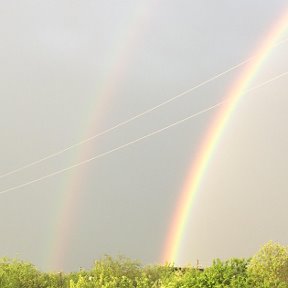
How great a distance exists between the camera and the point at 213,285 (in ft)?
68.4

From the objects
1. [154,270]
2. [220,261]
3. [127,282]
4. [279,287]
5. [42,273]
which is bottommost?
[279,287]

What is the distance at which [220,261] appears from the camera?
21844mm

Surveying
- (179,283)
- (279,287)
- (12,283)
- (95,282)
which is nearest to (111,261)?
(12,283)

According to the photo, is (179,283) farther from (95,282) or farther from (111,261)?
(111,261)

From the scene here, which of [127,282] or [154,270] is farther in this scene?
[154,270]

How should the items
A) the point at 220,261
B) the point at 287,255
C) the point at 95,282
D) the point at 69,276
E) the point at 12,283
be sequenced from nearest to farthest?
the point at 220,261 → the point at 287,255 → the point at 95,282 → the point at 12,283 → the point at 69,276

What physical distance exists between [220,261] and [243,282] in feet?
4.39

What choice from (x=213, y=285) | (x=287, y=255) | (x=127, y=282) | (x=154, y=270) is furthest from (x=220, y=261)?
(x=154, y=270)

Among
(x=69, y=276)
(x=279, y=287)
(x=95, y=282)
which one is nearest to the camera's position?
(x=279, y=287)

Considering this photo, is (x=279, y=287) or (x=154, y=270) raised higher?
(x=154, y=270)

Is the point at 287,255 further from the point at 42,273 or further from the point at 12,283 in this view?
the point at 42,273

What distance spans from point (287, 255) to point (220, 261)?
10.7ft

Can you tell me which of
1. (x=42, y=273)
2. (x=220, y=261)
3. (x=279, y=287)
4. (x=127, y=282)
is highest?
(x=42, y=273)

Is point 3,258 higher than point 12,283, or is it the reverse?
point 3,258
